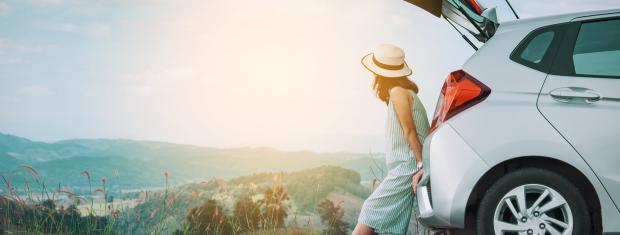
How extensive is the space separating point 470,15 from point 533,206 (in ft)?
4.33

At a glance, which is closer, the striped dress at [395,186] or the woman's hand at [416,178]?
the woman's hand at [416,178]

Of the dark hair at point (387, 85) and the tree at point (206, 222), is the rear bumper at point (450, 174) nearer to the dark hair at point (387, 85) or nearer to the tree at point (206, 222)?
the dark hair at point (387, 85)

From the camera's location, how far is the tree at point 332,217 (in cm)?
805

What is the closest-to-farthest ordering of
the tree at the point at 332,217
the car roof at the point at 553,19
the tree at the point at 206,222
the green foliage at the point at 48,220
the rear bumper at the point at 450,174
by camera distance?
the rear bumper at the point at 450,174
the car roof at the point at 553,19
the green foliage at the point at 48,220
the tree at the point at 206,222
the tree at the point at 332,217

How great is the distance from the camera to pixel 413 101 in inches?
202

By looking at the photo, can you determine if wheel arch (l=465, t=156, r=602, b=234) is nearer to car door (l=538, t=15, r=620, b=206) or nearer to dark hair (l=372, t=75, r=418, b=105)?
car door (l=538, t=15, r=620, b=206)

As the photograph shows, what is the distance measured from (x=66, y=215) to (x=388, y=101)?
12.7ft

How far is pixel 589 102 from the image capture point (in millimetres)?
4324

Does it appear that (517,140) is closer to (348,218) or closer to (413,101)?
(413,101)

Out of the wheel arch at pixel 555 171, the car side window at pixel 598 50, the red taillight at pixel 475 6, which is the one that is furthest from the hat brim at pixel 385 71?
the car side window at pixel 598 50

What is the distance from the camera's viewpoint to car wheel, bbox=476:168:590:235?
4.33 meters

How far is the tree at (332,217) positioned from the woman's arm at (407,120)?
3072 mm

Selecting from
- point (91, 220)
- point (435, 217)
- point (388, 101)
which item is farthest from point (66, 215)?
point (435, 217)

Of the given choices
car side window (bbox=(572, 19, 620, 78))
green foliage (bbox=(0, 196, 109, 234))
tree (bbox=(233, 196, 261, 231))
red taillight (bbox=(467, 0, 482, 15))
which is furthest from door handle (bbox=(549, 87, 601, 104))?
green foliage (bbox=(0, 196, 109, 234))
